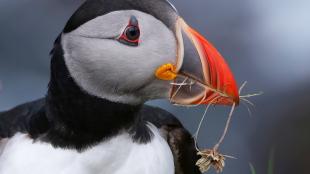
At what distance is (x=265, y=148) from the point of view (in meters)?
3.55

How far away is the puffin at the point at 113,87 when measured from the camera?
6.13 feet

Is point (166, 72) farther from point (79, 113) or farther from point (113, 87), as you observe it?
point (79, 113)

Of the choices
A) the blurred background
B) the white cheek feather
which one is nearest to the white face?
the white cheek feather

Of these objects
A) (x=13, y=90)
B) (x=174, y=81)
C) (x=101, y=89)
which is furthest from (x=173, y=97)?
(x=13, y=90)

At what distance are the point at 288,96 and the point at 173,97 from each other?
177cm

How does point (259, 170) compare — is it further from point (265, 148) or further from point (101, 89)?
point (101, 89)

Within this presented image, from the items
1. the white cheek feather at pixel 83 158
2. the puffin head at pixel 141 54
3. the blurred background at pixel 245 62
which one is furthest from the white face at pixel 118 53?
the blurred background at pixel 245 62

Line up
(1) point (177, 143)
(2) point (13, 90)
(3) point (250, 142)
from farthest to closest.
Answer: (3) point (250, 142), (2) point (13, 90), (1) point (177, 143)

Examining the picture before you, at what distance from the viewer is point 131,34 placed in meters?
1.84

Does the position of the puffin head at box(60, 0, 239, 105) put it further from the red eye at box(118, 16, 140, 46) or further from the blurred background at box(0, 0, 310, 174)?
the blurred background at box(0, 0, 310, 174)

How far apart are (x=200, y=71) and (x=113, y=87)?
8.9 inches

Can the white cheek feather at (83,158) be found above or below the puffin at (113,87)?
below

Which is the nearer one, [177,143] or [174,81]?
[174,81]

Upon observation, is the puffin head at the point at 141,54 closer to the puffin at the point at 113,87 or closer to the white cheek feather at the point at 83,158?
the puffin at the point at 113,87
